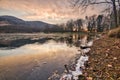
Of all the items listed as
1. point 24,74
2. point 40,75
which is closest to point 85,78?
point 40,75

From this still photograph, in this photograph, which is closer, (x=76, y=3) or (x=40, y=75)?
(x=40, y=75)

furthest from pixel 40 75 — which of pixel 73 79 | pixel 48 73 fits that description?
pixel 73 79

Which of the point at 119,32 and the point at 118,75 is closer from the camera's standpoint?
the point at 118,75

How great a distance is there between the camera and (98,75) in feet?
19.2

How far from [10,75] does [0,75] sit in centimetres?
44

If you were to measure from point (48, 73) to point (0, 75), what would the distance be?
1.99m

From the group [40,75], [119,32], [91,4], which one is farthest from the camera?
[91,4]

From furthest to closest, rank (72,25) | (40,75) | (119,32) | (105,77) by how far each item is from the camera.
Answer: (72,25) → (119,32) → (40,75) → (105,77)

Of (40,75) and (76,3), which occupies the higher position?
(76,3)

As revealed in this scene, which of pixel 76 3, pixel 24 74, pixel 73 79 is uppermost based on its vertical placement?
pixel 76 3

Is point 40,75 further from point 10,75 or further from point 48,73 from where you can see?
point 10,75

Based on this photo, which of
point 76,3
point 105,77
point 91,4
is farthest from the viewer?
point 91,4

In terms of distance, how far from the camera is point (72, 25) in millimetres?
135500

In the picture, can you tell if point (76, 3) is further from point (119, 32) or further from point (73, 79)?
point (73, 79)
